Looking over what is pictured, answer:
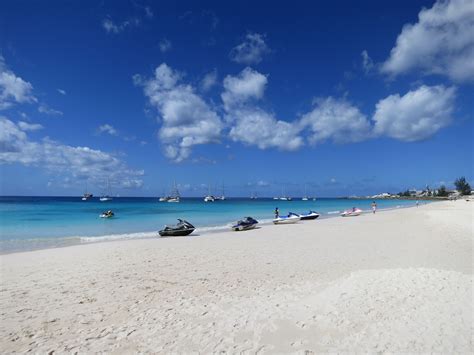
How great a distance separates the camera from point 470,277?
903cm

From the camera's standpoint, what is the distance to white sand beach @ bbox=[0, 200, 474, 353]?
17.4 feet

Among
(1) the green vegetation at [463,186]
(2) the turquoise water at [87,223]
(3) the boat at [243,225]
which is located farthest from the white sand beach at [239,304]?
(1) the green vegetation at [463,186]

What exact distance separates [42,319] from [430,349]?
26.0 ft

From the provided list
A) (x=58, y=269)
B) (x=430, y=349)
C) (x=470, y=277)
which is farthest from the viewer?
(x=58, y=269)

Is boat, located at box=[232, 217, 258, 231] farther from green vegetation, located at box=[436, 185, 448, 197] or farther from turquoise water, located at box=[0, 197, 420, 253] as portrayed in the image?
green vegetation, located at box=[436, 185, 448, 197]

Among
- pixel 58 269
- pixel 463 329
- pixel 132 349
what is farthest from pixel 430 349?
pixel 58 269

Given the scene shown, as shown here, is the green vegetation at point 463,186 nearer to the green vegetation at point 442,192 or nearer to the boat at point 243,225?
the green vegetation at point 442,192

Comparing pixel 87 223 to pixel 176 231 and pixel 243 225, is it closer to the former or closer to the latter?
pixel 176 231

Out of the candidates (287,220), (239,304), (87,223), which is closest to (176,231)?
(287,220)

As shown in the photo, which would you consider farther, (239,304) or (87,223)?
(87,223)

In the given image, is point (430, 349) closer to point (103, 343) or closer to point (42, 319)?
point (103, 343)

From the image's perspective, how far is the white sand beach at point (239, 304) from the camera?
530 centimetres

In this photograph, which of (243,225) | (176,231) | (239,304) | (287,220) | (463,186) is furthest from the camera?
(463,186)

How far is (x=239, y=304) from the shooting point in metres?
7.04
